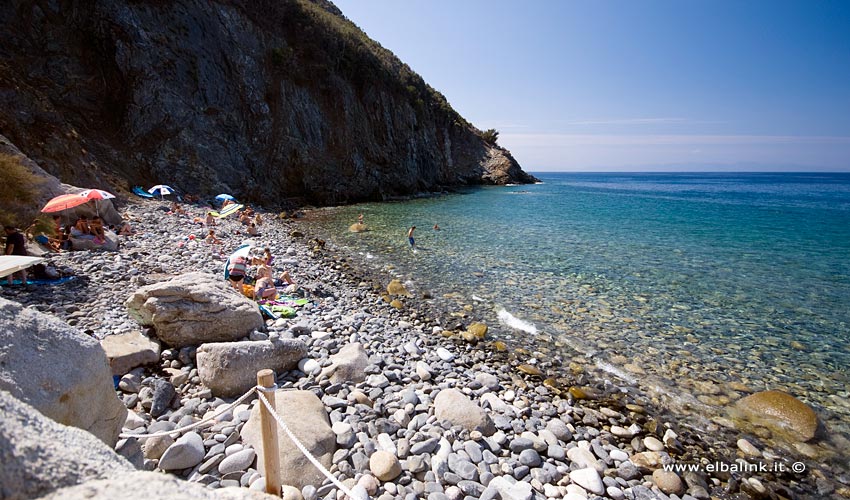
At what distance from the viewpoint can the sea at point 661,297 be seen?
7.74 metres

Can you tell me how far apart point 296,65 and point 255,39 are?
4008 millimetres

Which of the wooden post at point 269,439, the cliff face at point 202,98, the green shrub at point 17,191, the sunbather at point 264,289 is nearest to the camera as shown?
the wooden post at point 269,439

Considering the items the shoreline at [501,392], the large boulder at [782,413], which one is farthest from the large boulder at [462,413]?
the large boulder at [782,413]

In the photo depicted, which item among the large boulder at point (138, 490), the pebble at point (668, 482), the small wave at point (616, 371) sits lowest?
the pebble at point (668, 482)

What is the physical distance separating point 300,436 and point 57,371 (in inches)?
98.6

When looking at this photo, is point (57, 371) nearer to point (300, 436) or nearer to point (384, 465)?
point (300, 436)

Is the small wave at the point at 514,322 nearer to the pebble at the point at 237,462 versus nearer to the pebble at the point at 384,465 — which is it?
the pebble at the point at 384,465

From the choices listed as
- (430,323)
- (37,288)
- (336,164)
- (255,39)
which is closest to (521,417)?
(430,323)

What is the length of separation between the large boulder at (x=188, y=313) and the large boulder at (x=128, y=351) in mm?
296

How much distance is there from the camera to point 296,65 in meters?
36.5

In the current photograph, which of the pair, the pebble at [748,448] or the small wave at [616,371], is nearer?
the pebble at [748,448]

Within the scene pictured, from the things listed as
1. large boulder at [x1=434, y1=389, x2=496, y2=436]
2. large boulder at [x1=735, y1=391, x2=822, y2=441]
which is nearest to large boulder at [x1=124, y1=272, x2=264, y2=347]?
large boulder at [x1=434, y1=389, x2=496, y2=436]

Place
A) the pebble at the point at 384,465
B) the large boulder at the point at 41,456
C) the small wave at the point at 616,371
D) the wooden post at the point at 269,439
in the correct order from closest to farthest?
the large boulder at the point at 41,456 < the wooden post at the point at 269,439 < the pebble at the point at 384,465 < the small wave at the point at 616,371

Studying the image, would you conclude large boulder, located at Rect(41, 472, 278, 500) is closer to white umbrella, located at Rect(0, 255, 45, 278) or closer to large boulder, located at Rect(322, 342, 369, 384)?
large boulder, located at Rect(322, 342, 369, 384)
